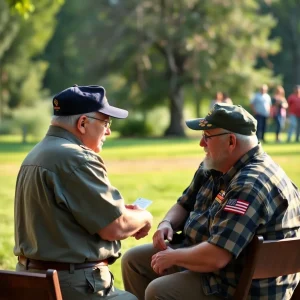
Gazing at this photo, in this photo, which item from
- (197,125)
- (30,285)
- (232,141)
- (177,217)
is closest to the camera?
(30,285)

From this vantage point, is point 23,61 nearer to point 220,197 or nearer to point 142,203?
point 142,203

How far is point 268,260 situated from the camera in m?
3.31

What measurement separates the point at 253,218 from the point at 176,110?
1380 inches

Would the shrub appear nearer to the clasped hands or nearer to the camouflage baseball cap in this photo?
the clasped hands

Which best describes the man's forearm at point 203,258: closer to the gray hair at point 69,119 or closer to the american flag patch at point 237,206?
the american flag patch at point 237,206

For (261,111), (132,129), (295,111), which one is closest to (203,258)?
(261,111)

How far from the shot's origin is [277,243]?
3258 millimetres

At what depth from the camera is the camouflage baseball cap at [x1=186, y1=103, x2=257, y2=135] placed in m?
3.76

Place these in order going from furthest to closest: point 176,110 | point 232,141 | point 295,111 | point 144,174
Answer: point 176,110, point 295,111, point 144,174, point 232,141

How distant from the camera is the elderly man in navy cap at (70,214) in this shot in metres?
3.46

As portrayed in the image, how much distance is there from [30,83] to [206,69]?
737 inches

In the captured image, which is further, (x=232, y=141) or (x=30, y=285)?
(x=232, y=141)

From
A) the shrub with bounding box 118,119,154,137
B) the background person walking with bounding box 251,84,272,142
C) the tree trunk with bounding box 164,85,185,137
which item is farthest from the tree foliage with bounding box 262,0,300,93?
the background person walking with bounding box 251,84,272,142

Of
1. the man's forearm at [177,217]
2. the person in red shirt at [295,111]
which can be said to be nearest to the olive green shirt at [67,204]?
the man's forearm at [177,217]
